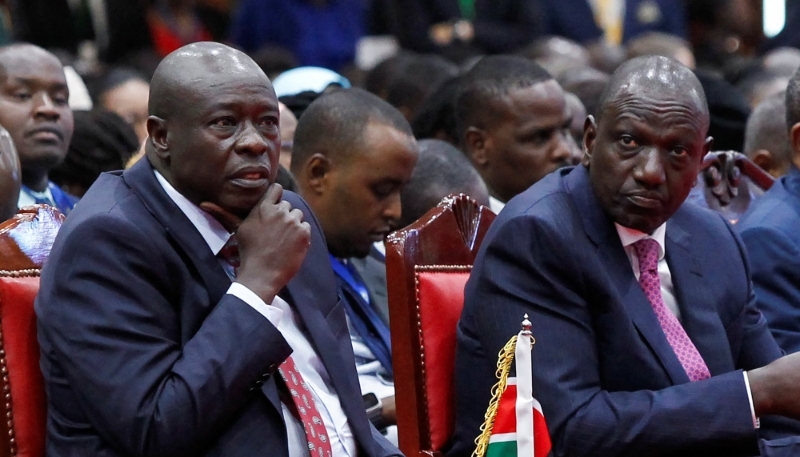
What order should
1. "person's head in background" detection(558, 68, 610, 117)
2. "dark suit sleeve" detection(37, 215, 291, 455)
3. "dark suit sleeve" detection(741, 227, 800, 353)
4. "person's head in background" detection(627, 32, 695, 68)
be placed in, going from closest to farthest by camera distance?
"dark suit sleeve" detection(37, 215, 291, 455) → "dark suit sleeve" detection(741, 227, 800, 353) → "person's head in background" detection(558, 68, 610, 117) → "person's head in background" detection(627, 32, 695, 68)

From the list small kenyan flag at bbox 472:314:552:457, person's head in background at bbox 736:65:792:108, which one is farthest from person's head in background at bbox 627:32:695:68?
small kenyan flag at bbox 472:314:552:457

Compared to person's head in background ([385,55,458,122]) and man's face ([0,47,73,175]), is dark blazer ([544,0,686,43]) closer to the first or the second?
person's head in background ([385,55,458,122])

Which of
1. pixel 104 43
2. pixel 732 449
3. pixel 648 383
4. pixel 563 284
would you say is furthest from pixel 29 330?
pixel 104 43

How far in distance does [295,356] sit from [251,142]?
493 mm

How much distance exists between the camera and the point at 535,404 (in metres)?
2.81

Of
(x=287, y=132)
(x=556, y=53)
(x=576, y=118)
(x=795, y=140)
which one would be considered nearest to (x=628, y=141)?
(x=795, y=140)

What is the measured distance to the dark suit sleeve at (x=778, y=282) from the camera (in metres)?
3.56

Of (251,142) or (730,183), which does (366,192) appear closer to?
(730,183)

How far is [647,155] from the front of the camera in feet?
9.99

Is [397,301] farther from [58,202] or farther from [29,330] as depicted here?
[58,202]

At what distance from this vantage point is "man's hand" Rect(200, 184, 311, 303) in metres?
2.60

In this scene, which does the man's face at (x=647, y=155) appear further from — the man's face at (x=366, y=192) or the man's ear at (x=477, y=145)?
the man's ear at (x=477, y=145)

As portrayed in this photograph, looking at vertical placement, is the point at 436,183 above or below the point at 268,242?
above

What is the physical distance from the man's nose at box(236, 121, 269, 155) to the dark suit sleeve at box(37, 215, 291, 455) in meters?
0.26
